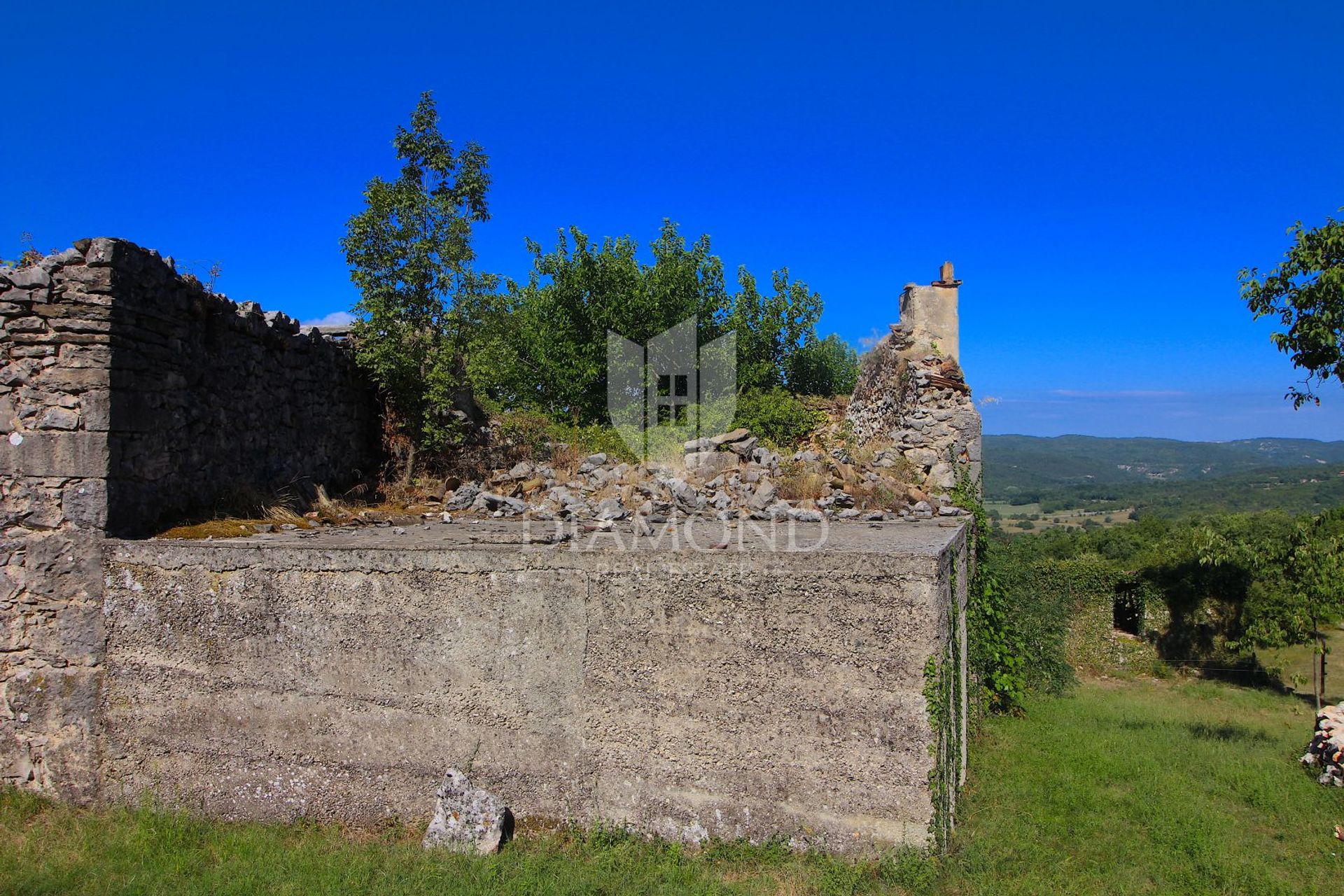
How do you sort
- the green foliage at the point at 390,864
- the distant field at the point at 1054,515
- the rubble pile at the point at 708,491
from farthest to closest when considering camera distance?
1. the distant field at the point at 1054,515
2. the rubble pile at the point at 708,491
3. the green foliage at the point at 390,864

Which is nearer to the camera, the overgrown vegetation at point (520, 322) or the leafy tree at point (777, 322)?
the overgrown vegetation at point (520, 322)

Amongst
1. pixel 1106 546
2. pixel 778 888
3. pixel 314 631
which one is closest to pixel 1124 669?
pixel 1106 546

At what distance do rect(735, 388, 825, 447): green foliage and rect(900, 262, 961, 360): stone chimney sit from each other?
11.2ft

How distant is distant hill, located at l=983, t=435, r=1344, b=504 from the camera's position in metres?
74.8

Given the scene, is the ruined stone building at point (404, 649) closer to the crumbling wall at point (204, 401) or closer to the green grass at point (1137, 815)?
the crumbling wall at point (204, 401)

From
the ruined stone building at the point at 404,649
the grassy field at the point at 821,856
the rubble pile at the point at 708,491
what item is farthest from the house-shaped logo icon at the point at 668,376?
the ruined stone building at the point at 404,649

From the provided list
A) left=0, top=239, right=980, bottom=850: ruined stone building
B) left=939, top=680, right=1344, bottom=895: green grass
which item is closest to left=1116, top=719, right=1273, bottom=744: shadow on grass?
left=939, top=680, right=1344, bottom=895: green grass

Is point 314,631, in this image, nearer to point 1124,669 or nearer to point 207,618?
point 207,618

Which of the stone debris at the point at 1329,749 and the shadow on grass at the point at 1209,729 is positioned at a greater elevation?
the stone debris at the point at 1329,749

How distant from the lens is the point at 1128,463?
11281cm

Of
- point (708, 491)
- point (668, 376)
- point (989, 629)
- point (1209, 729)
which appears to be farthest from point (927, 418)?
point (668, 376)

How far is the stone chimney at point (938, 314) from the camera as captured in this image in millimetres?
10797

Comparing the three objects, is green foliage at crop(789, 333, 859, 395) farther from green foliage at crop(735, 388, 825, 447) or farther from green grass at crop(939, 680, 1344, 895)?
green grass at crop(939, 680, 1344, 895)

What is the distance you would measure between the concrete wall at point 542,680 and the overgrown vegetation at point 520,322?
338 cm
